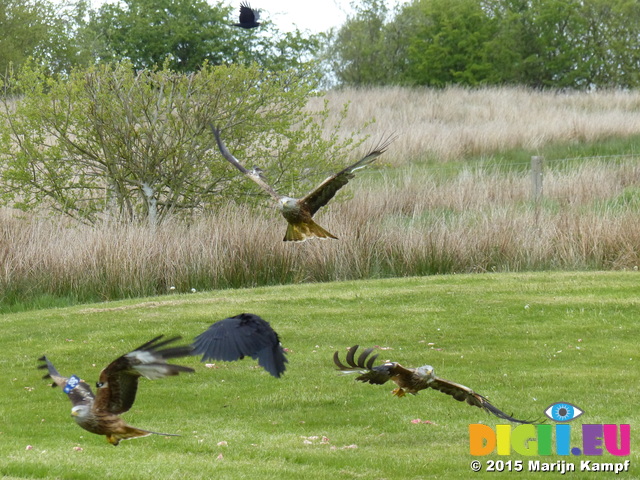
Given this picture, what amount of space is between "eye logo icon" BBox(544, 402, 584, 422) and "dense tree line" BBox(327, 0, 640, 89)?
3645 centimetres

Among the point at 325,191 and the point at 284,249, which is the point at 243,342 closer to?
the point at 325,191

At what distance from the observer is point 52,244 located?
1481 cm

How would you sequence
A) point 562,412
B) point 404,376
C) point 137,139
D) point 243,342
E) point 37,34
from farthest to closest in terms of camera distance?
point 37,34 < point 137,139 < point 562,412 < point 404,376 < point 243,342

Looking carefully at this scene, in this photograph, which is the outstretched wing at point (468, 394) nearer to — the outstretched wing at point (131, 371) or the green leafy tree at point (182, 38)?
the outstretched wing at point (131, 371)

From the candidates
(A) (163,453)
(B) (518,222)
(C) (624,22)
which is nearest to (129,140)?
(B) (518,222)

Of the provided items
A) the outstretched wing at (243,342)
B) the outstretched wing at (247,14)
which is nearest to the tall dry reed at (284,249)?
the outstretched wing at (247,14)

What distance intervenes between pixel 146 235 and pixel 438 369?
683 centimetres

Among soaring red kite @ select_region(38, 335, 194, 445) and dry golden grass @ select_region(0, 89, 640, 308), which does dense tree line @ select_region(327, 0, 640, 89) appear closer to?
dry golden grass @ select_region(0, 89, 640, 308)

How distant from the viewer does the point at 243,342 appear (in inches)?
190

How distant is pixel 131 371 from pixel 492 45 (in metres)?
41.0

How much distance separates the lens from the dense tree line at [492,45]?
141 ft

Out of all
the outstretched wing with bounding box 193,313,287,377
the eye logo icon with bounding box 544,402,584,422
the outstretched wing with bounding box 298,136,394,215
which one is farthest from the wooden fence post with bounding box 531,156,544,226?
the outstretched wing with bounding box 193,313,287,377

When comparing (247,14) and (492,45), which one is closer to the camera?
(247,14)

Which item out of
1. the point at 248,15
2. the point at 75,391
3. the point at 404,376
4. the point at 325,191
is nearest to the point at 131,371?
the point at 75,391
